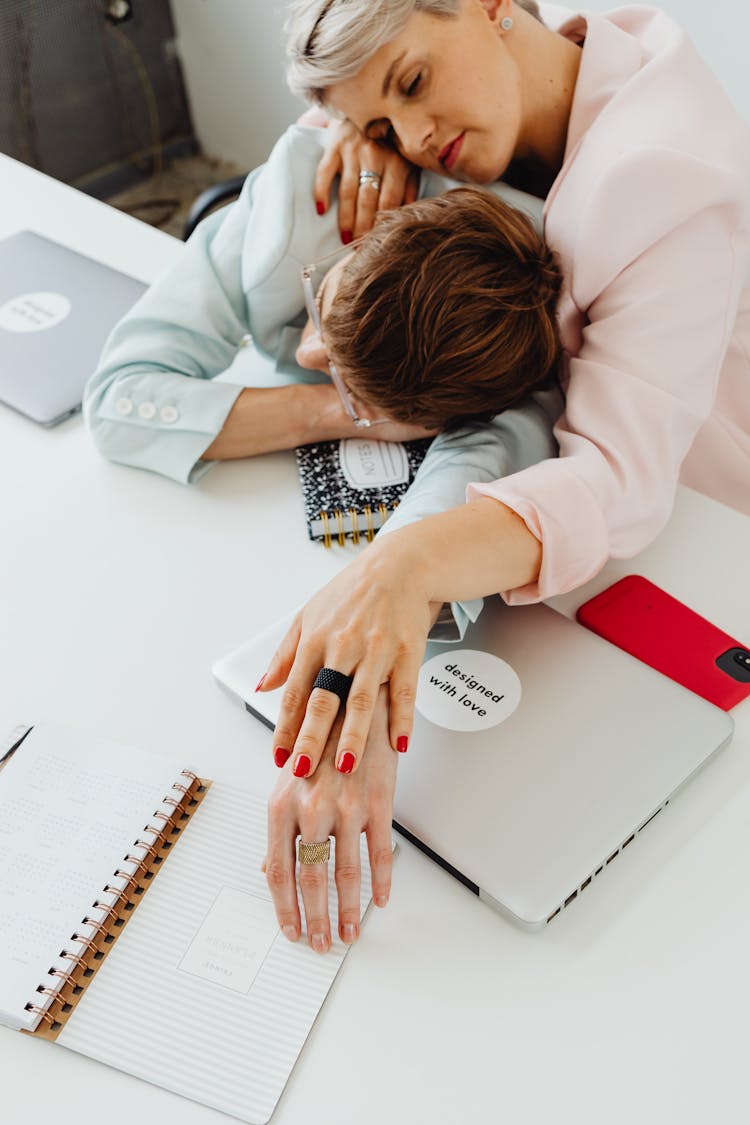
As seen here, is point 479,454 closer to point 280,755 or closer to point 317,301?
point 317,301

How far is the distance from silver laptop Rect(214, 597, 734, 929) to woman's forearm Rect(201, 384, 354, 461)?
0.34m

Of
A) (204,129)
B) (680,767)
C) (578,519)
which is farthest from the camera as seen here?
(204,129)

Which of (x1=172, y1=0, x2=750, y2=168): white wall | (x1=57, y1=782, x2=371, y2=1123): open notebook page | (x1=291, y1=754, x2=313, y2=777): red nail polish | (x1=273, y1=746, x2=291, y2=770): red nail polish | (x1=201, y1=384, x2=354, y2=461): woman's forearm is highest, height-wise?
(x1=291, y1=754, x2=313, y2=777): red nail polish

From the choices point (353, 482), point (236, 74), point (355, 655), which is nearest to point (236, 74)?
point (236, 74)

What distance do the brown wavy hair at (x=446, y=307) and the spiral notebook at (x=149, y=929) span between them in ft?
1.57

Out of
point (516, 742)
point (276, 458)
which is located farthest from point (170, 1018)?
point (276, 458)

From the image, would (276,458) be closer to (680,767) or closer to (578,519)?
(578,519)

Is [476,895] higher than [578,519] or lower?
lower

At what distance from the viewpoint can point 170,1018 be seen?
2.48ft

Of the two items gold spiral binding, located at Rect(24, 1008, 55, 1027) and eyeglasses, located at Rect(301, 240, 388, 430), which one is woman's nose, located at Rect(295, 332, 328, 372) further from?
gold spiral binding, located at Rect(24, 1008, 55, 1027)

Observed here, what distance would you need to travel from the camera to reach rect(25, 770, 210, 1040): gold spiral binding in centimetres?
76

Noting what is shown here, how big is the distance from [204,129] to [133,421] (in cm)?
272

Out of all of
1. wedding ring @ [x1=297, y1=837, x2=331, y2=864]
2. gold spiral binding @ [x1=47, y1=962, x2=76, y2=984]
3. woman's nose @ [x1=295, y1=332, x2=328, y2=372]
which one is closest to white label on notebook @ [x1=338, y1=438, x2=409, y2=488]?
woman's nose @ [x1=295, y1=332, x2=328, y2=372]

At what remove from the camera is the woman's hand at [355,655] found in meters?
0.83
